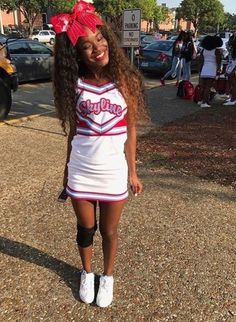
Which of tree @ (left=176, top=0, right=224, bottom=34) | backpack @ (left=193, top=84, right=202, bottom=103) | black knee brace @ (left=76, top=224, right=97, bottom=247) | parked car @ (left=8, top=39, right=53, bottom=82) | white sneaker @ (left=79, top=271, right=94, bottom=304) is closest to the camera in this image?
black knee brace @ (left=76, top=224, right=97, bottom=247)

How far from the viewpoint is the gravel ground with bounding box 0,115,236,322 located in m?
2.54

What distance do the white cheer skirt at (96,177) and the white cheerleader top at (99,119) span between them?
39 mm

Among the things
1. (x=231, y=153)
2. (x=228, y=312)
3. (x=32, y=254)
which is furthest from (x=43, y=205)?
(x=231, y=153)

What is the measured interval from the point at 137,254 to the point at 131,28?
198 inches

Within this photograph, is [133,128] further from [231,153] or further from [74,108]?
[231,153]

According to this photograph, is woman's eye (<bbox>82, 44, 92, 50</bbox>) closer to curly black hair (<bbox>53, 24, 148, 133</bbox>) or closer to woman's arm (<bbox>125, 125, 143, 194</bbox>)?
curly black hair (<bbox>53, 24, 148, 133</bbox>)

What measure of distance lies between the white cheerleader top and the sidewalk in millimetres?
1053

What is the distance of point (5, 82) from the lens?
24.2 feet

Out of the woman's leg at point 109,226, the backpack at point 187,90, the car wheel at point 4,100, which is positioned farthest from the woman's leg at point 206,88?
the woman's leg at point 109,226

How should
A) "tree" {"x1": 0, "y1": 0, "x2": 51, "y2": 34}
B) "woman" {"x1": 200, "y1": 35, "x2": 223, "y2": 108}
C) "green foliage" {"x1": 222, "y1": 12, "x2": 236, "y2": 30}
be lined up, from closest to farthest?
"woman" {"x1": 200, "y1": 35, "x2": 223, "y2": 108} → "tree" {"x1": 0, "y1": 0, "x2": 51, "y2": 34} → "green foliage" {"x1": 222, "y1": 12, "x2": 236, "y2": 30}

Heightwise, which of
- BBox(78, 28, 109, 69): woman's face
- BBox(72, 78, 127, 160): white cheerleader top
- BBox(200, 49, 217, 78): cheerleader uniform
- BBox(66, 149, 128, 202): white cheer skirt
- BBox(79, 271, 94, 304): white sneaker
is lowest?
BBox(79, 271, 94, 304): white sneaker

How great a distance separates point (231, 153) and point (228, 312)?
11.4ft

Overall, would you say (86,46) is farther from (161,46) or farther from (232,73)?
(161,46)

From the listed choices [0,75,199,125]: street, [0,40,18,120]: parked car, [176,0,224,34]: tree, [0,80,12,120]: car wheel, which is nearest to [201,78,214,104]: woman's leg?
[0,75,199,125]: street
